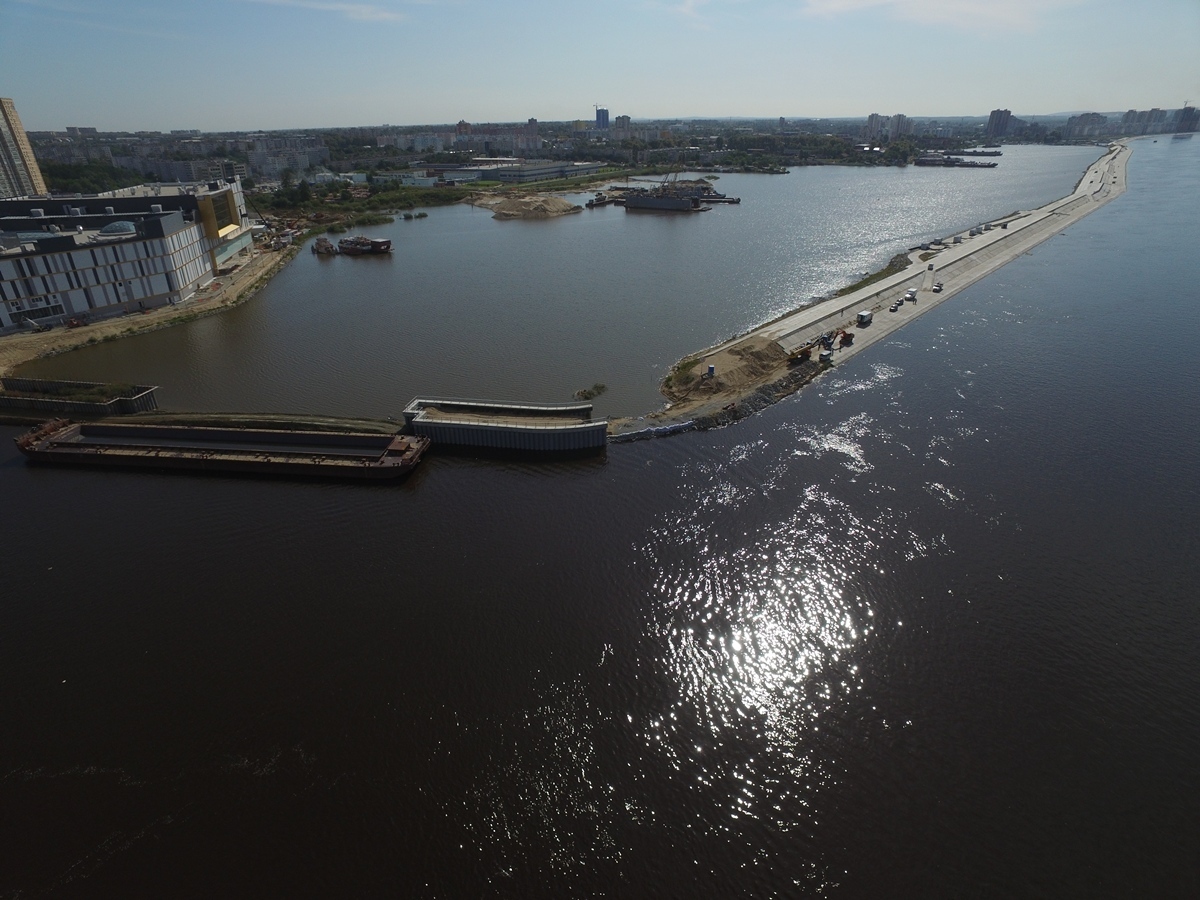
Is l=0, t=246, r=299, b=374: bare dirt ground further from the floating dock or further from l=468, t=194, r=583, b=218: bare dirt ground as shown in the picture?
l=468, t=194, r=583, b=218: bare dirt ground

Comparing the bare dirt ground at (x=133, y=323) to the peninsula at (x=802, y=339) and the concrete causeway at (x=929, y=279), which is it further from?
the concrete causeway at (x=929, y=279)

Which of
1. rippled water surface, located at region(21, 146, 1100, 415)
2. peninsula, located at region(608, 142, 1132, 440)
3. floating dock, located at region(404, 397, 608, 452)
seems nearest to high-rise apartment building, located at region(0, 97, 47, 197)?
rippled water surface, located at region(21, 146, 1100, 415)

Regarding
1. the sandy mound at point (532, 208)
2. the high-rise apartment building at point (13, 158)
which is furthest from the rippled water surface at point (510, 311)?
the high-rise apartment building at point (13, 158)

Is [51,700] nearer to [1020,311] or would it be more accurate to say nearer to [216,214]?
[216,214]

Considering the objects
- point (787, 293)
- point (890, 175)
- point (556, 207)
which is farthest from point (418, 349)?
point (890, 175)

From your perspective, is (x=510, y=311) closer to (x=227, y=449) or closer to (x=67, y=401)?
(x=227, y=449)
